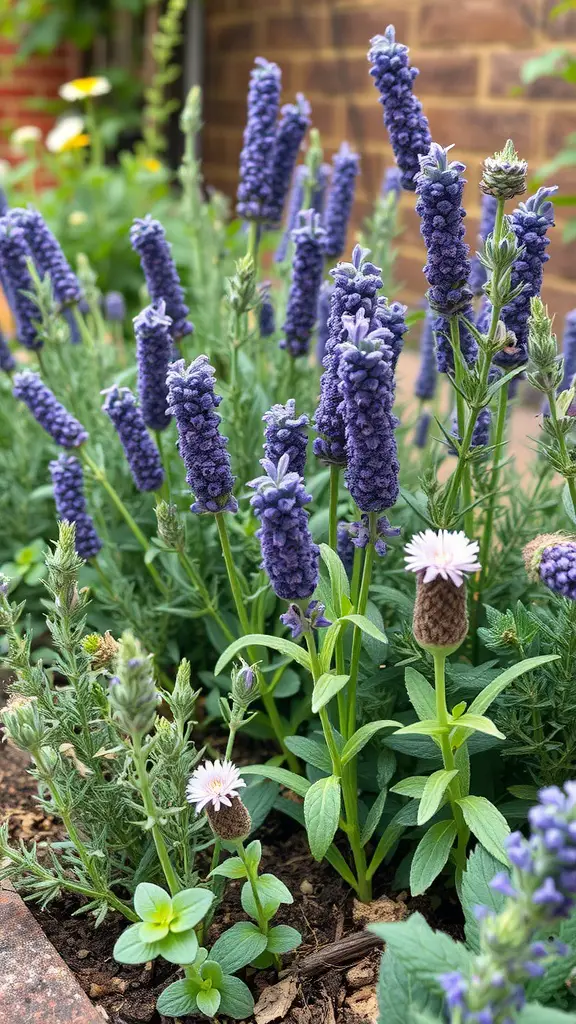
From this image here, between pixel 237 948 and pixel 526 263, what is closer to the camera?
pixel 237 948

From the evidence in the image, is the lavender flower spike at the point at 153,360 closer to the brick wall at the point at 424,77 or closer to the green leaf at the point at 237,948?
the green leaf at the point at 237,948

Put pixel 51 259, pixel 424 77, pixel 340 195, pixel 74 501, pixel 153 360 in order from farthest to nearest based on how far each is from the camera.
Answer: pixel 424 77 → pixel 340 195 → pixel 51 259 → pixel 74 501 → pixel 153 360

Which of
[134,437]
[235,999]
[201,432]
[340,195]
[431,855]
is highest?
[340,195]

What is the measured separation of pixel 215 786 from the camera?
134cm

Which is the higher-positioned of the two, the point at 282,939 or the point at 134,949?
the point at 134,949

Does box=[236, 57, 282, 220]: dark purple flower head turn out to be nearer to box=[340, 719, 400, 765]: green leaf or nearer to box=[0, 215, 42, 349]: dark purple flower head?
box=[0, 215, 42, 349]: dark purple flower head

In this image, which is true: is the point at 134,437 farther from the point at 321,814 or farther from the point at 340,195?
the point at 340,195

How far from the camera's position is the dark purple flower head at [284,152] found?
2.28 meters

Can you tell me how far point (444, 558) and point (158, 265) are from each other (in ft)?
3.44

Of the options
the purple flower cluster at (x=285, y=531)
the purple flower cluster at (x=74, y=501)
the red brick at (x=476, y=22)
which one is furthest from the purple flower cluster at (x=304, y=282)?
the red brick at (x=476, y=22)

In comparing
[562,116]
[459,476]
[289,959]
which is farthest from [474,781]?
[562,116]

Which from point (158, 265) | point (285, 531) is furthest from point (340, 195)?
point (285, 531)

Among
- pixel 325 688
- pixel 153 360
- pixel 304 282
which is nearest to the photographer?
pixel 325 688

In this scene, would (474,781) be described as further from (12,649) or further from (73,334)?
(73,334)
